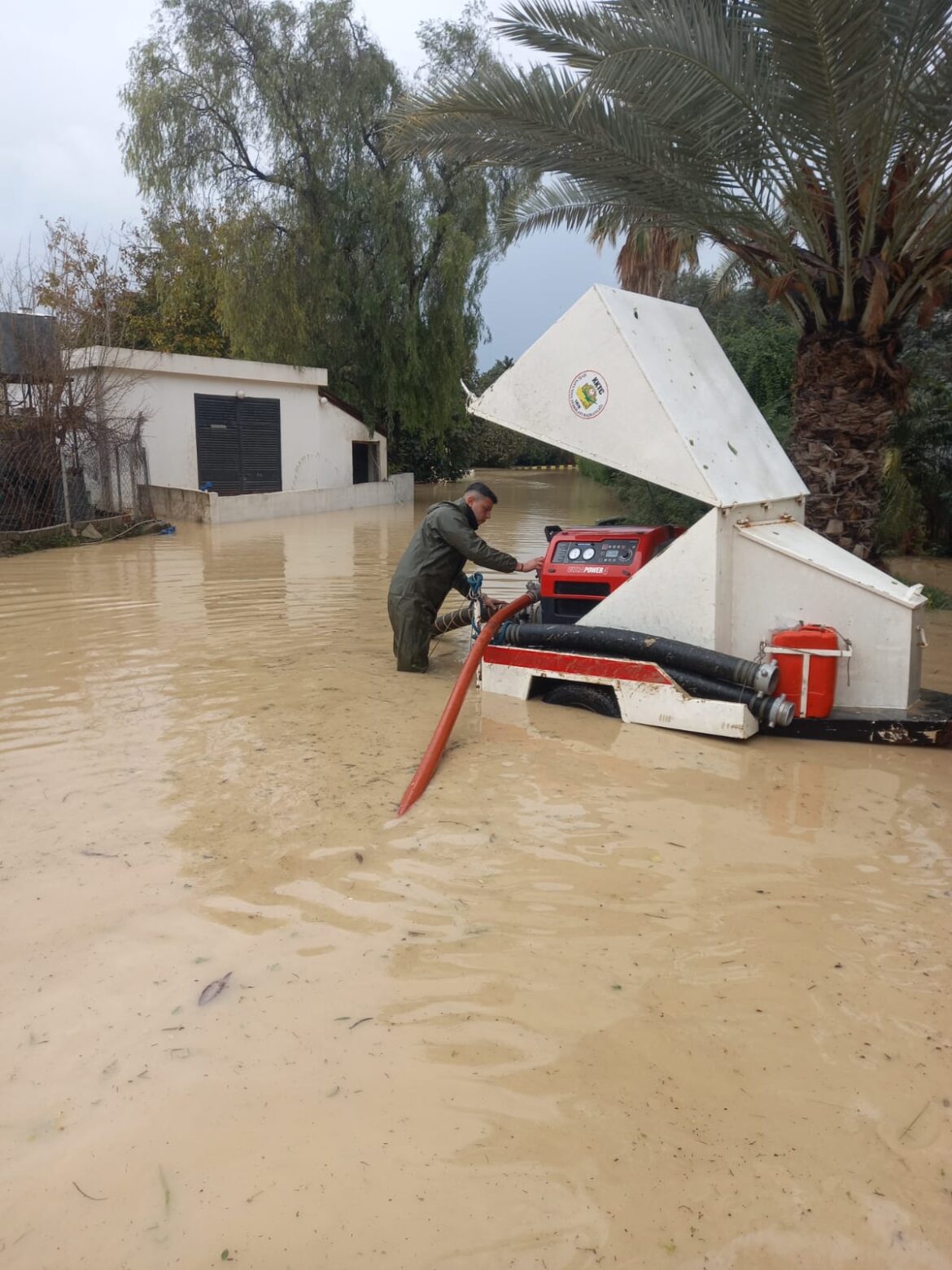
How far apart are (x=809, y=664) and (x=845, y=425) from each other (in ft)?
11.0

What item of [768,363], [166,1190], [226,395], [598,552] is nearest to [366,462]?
[226,395]

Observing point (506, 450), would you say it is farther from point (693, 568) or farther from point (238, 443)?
point (693, 568)

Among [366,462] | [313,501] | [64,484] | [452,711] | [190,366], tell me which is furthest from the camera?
[366,462]

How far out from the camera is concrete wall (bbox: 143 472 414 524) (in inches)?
651

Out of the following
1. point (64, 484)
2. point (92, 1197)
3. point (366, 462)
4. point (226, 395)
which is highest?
point (226, 395)

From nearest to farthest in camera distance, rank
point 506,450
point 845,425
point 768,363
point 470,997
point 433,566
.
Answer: point 470,997, point 433,566, point 845,425, point 768,363, point 506,450

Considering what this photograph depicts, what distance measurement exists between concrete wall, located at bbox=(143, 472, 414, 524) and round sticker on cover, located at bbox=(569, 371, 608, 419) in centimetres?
1181

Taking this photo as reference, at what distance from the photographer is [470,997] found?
2973 mm

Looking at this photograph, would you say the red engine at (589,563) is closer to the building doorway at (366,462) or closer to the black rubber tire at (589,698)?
the black rubber tire at (589,698)

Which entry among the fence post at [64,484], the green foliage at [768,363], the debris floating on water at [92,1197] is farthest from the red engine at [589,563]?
the fence post at [64,484]

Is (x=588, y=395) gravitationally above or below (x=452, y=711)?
above

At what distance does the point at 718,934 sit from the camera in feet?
10.9

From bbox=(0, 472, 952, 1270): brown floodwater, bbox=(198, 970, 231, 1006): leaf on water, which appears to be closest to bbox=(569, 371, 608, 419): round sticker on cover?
bbox=(0, 472, 952, 1270): brown floodwater

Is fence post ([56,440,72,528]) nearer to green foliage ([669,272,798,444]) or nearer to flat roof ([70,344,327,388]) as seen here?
flat roof ([70,344,327,388])
